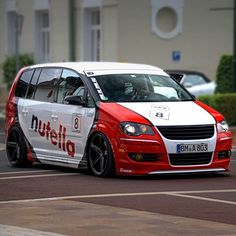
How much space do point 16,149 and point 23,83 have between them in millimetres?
1087

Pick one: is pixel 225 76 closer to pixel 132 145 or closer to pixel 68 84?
pixel 68 84

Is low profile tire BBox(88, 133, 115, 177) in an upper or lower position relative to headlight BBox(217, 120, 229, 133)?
lower

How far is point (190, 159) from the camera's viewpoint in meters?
13.8

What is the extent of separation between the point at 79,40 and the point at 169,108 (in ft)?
72.9

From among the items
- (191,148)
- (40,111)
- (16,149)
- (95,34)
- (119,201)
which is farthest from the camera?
(95,34)

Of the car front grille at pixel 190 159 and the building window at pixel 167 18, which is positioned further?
the building window at pixel 167 18

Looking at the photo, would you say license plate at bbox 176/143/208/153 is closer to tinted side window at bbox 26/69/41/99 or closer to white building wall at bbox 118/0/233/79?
tinted side window at bbox 26/69/41/99

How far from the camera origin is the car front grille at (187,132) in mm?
13648

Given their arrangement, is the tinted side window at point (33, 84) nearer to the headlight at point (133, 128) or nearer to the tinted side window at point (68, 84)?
the tinted side window at point (68, 84)

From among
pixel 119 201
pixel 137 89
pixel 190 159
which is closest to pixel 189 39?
pixel 137 89

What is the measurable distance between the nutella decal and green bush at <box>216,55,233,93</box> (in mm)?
12598

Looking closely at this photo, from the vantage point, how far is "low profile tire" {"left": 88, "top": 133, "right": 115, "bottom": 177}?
13.9 metres

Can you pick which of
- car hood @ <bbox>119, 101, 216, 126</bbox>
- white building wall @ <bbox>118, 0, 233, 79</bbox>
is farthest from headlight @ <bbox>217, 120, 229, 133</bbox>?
white building wall @ <bbox>118, 0, 233, 79</bbox>

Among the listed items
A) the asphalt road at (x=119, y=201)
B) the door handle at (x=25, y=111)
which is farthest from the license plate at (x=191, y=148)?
the door handle at (x=25, y=111)
